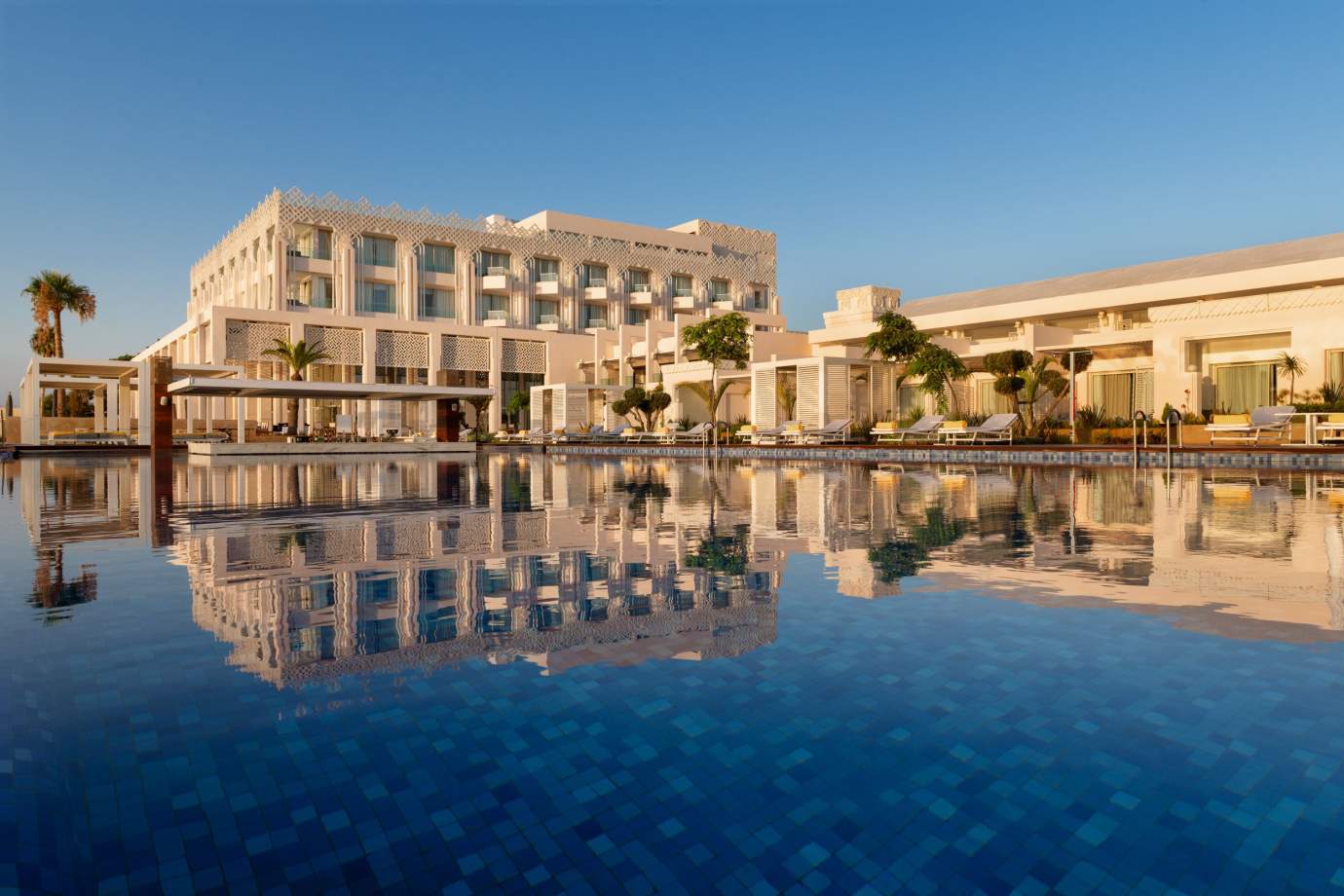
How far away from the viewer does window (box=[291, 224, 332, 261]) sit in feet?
136

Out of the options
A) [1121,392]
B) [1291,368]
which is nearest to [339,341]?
[1121,392]

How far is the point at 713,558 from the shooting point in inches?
207

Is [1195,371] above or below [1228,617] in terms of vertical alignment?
above

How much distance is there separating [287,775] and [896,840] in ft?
5.00

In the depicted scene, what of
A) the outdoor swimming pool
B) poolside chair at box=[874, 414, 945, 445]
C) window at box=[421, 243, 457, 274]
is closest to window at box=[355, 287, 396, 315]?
window at box=[421, 243, 457, 274]

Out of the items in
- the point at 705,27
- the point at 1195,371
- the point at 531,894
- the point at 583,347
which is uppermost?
A: the point at 705,27

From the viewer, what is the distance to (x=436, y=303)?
1797 inches

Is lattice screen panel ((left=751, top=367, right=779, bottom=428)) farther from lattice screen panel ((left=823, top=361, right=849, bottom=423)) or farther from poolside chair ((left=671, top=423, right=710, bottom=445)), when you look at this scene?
lattice screen panel ((left=823, top=361, right=849, bottom=423))

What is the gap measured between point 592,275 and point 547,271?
296cm

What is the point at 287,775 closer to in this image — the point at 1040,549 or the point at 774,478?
the point at 1040,549

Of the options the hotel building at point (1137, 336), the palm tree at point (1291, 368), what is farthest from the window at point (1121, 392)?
the palm tree at point (1291, 368)

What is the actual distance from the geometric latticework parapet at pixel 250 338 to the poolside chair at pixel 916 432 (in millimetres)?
27232

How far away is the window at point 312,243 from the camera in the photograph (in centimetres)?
4153

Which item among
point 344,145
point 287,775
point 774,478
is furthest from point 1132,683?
point 344,145
